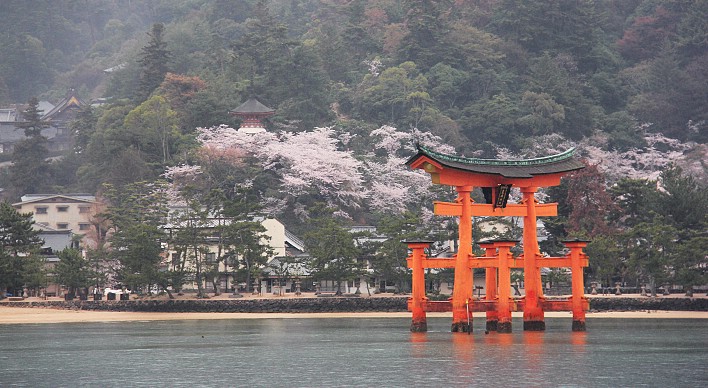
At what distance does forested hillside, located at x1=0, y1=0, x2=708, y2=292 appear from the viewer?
87.1 metres

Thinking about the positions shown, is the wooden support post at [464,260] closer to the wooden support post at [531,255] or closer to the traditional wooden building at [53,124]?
the wooden support post at [531,255]

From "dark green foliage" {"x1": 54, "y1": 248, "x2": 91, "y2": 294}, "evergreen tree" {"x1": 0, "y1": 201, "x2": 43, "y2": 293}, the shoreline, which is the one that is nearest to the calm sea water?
the shoreline

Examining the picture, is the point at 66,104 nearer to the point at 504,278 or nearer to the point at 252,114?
the point at 252,114

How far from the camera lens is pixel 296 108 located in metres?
95.4

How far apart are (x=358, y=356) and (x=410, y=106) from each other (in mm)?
53846

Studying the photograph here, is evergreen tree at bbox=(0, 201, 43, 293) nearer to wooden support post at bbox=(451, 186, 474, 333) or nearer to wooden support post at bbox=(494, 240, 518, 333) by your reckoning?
wooden support post at bbox=(451, 186, 474, 333)

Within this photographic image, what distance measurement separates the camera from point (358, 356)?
44.3m

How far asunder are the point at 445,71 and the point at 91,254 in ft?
113

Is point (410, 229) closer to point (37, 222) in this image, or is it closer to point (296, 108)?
point (296, 108)

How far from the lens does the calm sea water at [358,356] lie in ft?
121

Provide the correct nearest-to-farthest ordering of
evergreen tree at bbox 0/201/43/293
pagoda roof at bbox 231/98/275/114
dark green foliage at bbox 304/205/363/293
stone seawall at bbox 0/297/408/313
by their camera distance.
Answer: dark green foliage at bbox 304/205/363/293
stone seawall at bbox 0/297/408/313
evergreen tree at bbox 0/201/43/293
pagoda roof at bbox 231/98/275/114

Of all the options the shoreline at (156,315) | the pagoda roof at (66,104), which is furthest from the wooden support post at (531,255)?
the pagoda roof at (66,104)

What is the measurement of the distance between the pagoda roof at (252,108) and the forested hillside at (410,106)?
4.88 feet

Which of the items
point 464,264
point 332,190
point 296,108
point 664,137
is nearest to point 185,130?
point 296,108
